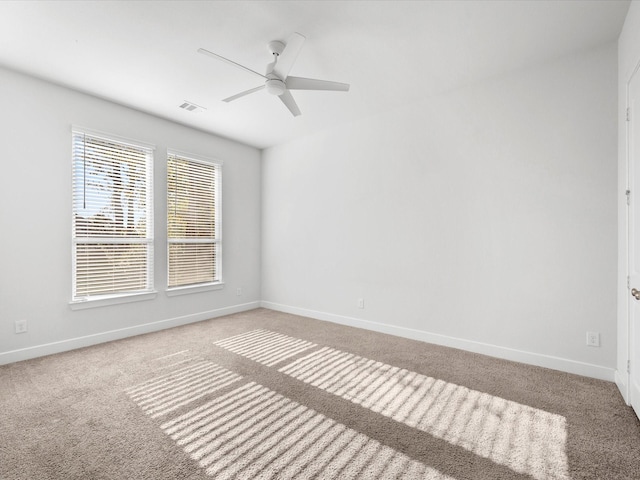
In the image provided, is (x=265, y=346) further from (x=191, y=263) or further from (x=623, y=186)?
(x=623, y=186)

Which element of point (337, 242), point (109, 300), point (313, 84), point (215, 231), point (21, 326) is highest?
point (313, 84)

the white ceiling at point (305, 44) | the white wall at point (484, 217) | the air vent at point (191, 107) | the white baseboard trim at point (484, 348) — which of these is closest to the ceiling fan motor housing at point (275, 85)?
the white ceiling at point (305, 44)

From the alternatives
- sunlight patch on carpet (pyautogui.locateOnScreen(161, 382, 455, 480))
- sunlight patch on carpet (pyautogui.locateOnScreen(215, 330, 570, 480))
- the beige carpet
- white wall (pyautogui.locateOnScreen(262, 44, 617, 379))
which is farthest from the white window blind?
sunlight patch on carpet (pyautogui.locateOnScreen(161, 382, 455, 480))

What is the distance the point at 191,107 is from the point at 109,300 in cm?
245

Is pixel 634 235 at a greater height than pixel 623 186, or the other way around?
pixel 623 186

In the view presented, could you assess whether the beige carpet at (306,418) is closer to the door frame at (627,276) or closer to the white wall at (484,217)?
the door frame at (627,276)

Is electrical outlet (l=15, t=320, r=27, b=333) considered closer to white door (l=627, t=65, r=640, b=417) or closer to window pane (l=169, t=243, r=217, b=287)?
window pane (l=169, t=243, r=217, b=287)

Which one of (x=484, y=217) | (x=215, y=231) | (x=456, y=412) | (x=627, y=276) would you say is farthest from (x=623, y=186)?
(x=215, y=231)

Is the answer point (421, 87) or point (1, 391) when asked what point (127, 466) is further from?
point (421, 87)

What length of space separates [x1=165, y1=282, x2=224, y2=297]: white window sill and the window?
1.7 inches

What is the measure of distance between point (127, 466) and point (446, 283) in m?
3.11

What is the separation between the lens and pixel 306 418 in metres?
2.10

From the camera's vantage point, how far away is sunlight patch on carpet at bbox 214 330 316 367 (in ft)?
10.6

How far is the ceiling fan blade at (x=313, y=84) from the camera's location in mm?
2566
